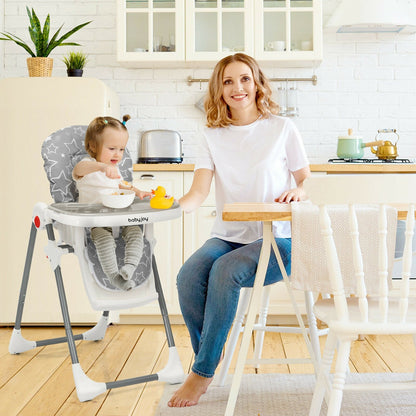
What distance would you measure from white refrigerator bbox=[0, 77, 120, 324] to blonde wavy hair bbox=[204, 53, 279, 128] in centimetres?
113

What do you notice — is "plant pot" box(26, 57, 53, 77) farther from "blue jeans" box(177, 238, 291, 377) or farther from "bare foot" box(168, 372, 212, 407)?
"bare foot" box(168, 372, 212, 407)

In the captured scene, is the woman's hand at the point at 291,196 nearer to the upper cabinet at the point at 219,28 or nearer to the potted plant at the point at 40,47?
the upper cabinet at the point at 219,28

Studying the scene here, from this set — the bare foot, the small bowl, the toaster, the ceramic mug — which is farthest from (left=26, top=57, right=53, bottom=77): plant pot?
the bare foot

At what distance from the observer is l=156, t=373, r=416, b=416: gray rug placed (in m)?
2.08

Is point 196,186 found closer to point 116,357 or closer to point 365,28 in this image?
point 116,357

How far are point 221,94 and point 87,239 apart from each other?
776mm

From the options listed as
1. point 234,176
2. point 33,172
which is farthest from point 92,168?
point 33,172

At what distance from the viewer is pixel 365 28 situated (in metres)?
3.78

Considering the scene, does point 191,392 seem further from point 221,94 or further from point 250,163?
point 221,94

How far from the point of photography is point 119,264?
7.93ft

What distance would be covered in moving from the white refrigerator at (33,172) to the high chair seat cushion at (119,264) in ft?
3.11

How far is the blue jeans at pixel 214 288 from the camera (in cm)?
195

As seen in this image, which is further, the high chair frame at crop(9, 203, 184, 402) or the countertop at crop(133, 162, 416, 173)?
the countertop at crop(133, 162, 416, 173)

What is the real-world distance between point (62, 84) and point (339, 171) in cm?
160
